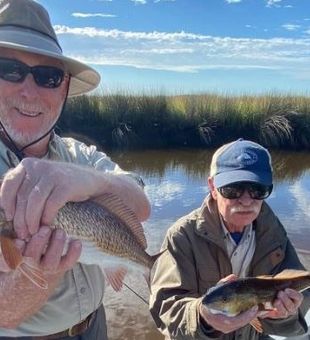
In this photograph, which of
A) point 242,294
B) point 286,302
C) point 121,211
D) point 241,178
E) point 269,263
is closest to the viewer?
point 121,211

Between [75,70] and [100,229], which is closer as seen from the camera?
[100,229]

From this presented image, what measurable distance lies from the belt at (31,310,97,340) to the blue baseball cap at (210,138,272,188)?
1.36 m

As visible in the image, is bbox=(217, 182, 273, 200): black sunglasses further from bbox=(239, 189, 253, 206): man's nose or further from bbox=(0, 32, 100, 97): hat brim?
bbox=(0, 32, 100, 97): hat brim

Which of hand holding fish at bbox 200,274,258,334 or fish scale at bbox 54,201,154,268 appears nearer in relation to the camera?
fish scale at bbox 54,201,154,268

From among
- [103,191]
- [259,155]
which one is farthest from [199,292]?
[103,191]

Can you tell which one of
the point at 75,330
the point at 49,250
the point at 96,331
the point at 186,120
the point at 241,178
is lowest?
the point at 186,120

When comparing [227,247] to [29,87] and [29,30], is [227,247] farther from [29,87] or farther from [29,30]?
[29,30]

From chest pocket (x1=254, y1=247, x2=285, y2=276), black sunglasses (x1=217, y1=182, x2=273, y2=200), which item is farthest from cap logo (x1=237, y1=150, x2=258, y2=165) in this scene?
chest pocket (x1=254, y1=247, x2=285, y2=276)

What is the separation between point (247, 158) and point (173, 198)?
732 centimetres

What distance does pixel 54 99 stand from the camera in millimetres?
2555

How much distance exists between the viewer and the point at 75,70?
289 cm

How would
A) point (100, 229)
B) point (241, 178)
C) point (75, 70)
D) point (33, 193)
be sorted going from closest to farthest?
1. point (33, 193)
2. point (100, 229)
3. point (75, 70)
4. point (241, 178)

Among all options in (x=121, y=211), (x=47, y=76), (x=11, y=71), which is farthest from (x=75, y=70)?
(x=121, y=211)

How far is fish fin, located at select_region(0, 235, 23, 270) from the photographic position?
1.80 metres
